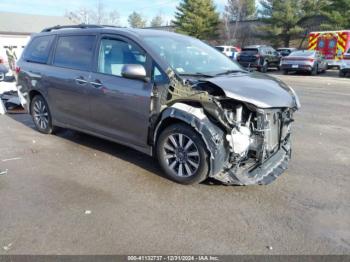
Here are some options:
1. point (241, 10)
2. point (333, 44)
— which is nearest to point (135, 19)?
point (241, 10)

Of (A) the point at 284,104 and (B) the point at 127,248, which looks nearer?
(B) the point at 127,248

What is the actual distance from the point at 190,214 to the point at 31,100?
4434 mm

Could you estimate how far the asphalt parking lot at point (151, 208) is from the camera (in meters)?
3.25

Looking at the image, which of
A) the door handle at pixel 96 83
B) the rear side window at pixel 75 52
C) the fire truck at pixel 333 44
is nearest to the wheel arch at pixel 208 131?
the door handle at pixel 96 83

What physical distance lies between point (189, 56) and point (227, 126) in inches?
57.1

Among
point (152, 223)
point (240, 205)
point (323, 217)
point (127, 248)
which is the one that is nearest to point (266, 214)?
point (240, 205)

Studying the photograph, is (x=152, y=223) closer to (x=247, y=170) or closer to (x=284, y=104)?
(x=247, y=170)

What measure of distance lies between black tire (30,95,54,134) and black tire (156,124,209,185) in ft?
9.38

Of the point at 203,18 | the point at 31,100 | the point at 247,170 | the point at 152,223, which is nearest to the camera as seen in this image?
the point at 152,223

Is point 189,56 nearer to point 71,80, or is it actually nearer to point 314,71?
point 71,80

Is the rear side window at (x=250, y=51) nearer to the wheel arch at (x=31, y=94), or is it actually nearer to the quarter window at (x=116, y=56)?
the wheel arch at (x=31, y=94)

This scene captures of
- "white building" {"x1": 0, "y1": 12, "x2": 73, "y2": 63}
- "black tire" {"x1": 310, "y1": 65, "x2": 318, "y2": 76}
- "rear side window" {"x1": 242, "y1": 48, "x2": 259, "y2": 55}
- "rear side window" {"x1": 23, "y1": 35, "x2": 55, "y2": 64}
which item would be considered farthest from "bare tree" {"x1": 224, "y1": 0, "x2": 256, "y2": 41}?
"rear side window" {"x1": 23, "y1": 35, "x2": 55, "y2": 64}

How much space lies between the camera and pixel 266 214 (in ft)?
12.5

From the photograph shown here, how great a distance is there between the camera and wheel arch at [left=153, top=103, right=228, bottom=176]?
4098 millimetres
